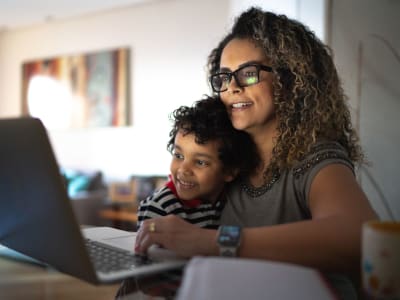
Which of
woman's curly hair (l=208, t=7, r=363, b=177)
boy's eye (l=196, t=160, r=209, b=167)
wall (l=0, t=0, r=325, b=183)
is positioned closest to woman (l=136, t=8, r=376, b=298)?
woman's curly hair (l=208, t=7, r=363, b=177)

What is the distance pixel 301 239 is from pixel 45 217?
1.54ft

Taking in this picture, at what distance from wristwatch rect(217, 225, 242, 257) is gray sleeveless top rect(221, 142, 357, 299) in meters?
0.29

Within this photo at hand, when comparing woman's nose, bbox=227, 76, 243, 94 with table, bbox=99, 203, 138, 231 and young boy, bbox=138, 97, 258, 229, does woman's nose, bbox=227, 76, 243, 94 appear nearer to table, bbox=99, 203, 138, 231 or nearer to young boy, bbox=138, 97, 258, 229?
young boy, bbox=138, 97, 258, 229

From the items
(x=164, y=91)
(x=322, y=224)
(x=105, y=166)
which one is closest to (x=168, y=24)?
(x=164, y=91)

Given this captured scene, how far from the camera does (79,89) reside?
5945 millimetres

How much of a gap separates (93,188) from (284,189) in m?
4.66

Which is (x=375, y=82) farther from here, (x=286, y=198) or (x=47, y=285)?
(x=47, y=285)

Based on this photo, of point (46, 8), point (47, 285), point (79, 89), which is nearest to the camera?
point (47, 285)

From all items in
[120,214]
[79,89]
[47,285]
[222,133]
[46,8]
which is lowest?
[120,214]

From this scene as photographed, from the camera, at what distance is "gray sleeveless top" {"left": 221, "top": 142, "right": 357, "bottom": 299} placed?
1.05m

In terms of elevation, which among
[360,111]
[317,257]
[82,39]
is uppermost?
[82,39]

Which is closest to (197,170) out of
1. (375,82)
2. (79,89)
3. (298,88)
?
(298,88)

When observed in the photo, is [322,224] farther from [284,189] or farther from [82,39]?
[82,39]

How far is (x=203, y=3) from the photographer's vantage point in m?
5.04
